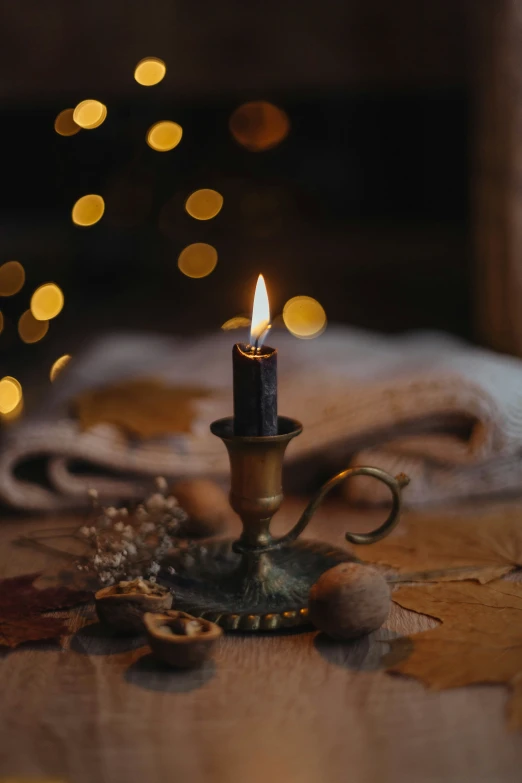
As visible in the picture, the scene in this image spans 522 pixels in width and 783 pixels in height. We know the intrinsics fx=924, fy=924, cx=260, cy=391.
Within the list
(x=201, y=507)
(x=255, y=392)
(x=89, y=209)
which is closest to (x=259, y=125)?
(x=89, y=209)

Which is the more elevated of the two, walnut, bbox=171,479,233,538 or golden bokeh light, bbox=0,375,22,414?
golden bokeh light, bbox=0,375,22,414

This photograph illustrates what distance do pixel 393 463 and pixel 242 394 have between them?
304 millimetres

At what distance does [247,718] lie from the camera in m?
0.51

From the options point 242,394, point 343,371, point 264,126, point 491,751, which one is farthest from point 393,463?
point 264,126

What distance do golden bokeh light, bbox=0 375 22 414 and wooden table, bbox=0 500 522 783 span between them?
63 cm

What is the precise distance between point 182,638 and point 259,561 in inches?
4.5

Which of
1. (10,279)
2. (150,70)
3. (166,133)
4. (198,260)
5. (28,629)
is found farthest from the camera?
(198,260)

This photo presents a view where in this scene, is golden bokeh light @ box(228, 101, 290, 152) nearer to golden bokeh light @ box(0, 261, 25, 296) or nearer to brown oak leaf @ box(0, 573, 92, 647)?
golden bokeh light @ box(0, 261, 25, 296)

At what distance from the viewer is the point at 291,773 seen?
462 mm

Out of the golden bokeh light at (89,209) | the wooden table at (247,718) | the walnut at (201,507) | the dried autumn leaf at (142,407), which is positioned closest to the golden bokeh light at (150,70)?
the golden bokeh light at (89,209)

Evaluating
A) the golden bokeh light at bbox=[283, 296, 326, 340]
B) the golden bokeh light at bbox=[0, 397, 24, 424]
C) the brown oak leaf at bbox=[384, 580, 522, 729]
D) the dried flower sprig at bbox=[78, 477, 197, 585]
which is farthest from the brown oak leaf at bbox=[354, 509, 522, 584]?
the golden bokeh light at bbox=[283, 296, 326, 340]

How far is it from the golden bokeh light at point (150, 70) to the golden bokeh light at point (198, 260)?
2.01 feet

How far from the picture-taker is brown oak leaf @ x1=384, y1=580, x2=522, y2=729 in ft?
1.76

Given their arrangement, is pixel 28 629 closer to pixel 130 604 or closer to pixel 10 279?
pixel 130 604
